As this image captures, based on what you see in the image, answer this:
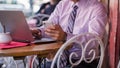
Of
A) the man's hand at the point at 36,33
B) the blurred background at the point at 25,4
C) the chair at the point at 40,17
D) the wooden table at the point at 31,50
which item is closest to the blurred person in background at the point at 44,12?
the chair at the point at 40,17

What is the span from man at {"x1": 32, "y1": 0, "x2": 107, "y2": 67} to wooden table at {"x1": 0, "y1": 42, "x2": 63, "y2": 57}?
4.3 inches

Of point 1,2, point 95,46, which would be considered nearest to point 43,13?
point 1,2

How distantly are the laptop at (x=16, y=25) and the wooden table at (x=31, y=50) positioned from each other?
3.3 inches

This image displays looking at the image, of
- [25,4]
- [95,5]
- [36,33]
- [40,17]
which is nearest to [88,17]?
[95,5]

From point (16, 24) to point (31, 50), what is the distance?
257 mm

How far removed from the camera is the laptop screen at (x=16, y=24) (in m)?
1.59

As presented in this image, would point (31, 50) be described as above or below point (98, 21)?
below

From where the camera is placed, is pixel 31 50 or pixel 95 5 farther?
pixel 95 5

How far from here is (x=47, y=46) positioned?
1.59m

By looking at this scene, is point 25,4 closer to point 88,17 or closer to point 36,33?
point 36,33

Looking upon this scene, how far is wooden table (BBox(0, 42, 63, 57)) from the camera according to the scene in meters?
1.41

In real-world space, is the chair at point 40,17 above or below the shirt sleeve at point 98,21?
above

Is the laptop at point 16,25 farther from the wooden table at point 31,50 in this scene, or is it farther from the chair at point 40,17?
the chair at point 40,17

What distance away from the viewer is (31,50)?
57.5 inches
